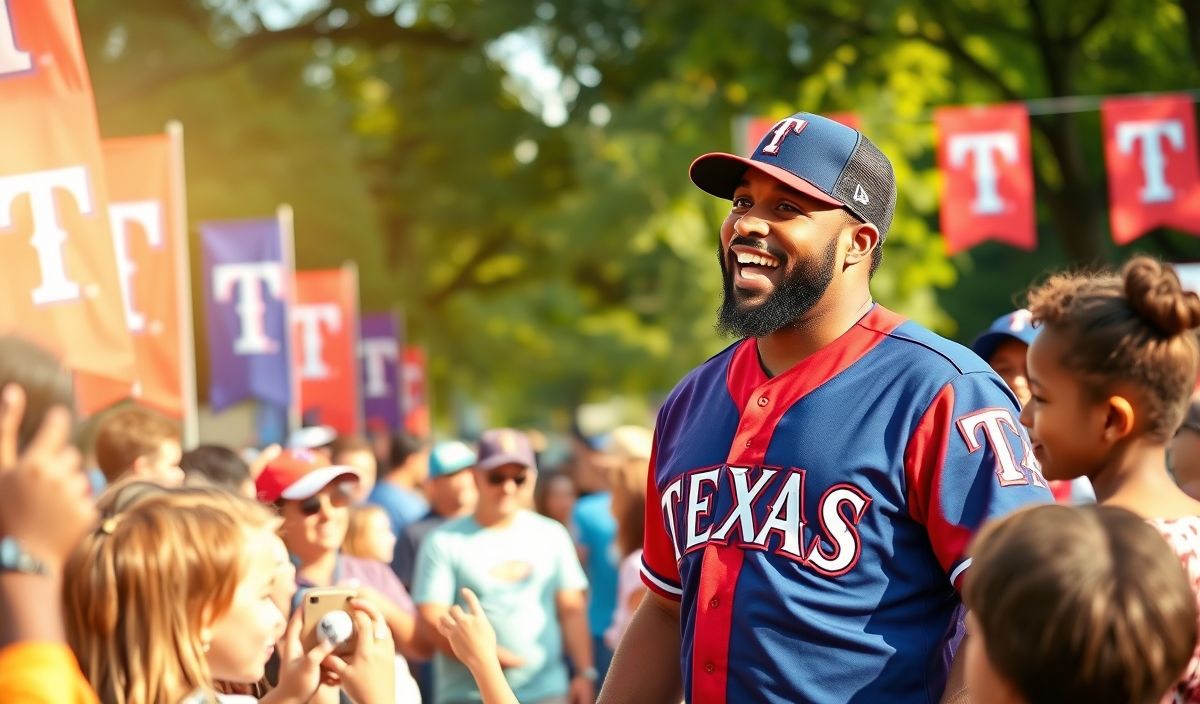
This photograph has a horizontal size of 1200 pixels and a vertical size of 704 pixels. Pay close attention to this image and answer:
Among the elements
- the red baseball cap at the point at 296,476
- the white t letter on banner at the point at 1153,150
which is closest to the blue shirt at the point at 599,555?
the red baseball cap at the point at 296,476

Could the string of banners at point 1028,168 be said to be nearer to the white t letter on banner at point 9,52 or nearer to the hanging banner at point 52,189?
the hanging banner at point 52,189

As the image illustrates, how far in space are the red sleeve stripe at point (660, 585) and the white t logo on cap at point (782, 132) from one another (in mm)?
942

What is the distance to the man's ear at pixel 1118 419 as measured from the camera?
3035mm

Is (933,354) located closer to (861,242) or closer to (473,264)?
(861,242)

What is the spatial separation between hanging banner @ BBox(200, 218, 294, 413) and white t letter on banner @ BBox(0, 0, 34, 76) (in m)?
7.99

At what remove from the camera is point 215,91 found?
86.6 feet

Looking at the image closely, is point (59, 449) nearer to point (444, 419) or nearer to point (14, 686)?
point (14, 686)

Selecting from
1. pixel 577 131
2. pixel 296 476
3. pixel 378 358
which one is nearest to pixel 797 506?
pixel 296 476

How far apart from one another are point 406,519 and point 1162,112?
26.5 ft

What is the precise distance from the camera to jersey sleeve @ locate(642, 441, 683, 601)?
3.36 meters

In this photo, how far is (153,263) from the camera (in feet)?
29.1

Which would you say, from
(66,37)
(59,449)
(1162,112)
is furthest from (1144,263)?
(1162,112)

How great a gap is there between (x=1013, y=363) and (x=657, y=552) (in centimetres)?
182

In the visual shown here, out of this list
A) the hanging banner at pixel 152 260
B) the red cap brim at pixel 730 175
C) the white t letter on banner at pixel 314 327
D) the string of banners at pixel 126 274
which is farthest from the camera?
the white t letter on banner at pixel 314 327
